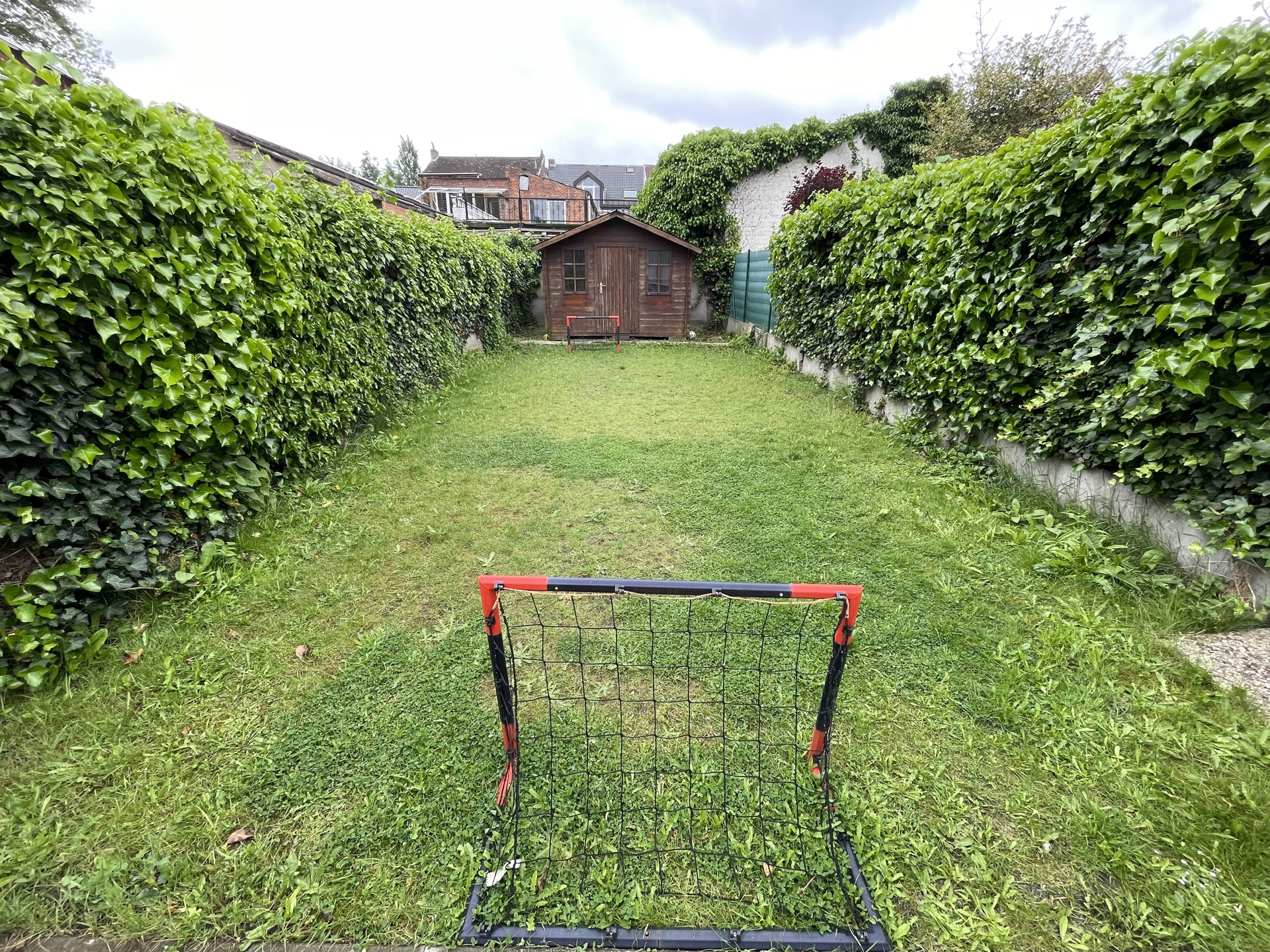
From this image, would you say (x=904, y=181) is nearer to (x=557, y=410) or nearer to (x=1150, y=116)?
(x=1150, y=116)

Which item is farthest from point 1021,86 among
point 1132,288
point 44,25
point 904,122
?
point 44,25

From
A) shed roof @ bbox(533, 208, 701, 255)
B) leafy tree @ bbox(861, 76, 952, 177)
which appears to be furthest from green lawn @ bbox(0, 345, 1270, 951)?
leafy tree @ bbox(861, 76, 952, 177)

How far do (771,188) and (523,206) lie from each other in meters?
26.7

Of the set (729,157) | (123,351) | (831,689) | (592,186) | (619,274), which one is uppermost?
(592,186)

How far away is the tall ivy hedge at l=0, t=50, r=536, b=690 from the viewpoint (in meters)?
2.10

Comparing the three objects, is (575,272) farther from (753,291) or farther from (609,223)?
(753,291)

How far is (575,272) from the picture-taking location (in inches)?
528

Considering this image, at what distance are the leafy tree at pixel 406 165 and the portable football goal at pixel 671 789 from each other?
79300 mm

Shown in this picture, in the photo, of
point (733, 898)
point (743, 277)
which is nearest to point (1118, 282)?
point (733, 898)

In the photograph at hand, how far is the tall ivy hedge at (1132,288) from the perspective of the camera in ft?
7.66

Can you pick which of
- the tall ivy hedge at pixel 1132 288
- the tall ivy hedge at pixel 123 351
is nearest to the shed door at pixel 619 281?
the tall ivy hedge at pixel 1132 288

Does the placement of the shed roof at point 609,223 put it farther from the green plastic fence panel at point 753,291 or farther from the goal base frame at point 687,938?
the goal base frame at point 687,938

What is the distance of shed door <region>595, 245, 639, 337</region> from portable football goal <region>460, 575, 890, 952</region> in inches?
481

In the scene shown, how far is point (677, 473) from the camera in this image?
4766 millimetres
